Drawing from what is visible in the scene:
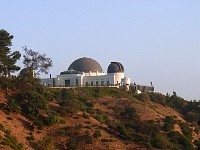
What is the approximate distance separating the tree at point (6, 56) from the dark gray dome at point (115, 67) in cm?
2820

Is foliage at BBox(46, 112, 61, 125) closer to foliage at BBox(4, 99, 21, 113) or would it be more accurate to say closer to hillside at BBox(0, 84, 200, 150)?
hillside at BBox(0, 84, 200, 150)

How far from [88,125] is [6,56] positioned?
510 inches

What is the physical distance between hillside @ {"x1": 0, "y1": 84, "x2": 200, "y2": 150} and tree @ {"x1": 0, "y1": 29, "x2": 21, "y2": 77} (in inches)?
146

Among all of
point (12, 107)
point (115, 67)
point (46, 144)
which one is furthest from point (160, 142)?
point (115, 67)

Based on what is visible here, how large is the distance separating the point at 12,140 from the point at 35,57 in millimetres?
22866

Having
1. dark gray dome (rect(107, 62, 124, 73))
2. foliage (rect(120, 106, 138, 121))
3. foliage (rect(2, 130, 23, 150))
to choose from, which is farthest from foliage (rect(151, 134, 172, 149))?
dark gray dome (rect(107, 62, 124, 73))

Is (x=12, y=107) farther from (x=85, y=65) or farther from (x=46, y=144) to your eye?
(x=85, y=65)

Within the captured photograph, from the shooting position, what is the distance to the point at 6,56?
50906 mm

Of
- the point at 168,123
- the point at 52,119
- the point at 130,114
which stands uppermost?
the point at 52,119

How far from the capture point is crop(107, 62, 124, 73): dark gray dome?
257 ft

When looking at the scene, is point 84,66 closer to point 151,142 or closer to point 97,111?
point 97,111

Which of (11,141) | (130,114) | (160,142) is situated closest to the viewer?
(11,141)

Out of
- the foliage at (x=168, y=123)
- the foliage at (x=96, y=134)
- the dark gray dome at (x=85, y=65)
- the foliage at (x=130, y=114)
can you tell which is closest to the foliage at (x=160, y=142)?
the foliage at (x=168, y=123)

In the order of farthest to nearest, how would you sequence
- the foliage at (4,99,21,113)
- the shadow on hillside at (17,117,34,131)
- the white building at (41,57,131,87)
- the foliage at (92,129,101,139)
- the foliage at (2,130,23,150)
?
the white building at (41,57,131,87), the foliage at (4,99,21,113), the foliage at (92,129,101,139), the shadow on hillside at (17,117,34,131), the foliage at (2,130,23,150)
